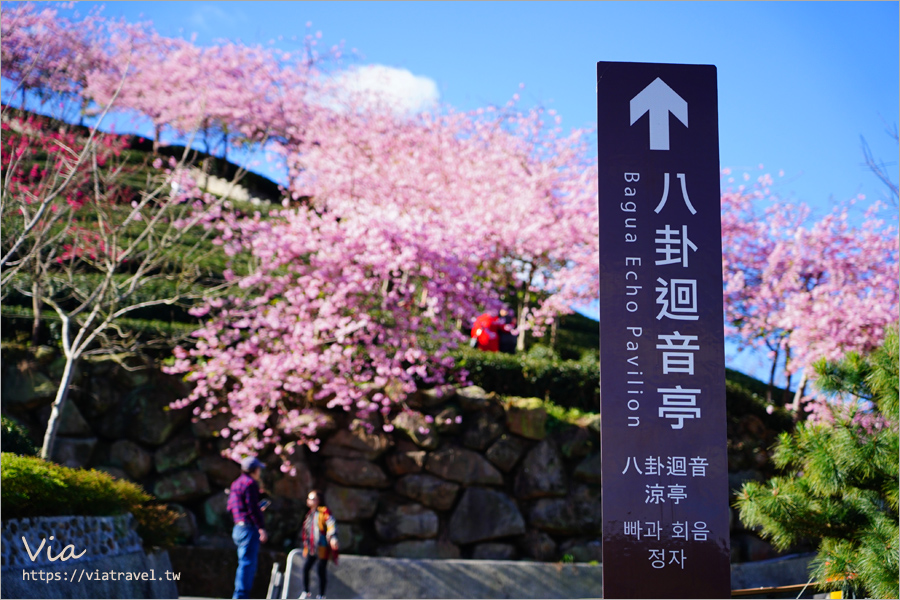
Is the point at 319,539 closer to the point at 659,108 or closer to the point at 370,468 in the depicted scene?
the point at 370,468

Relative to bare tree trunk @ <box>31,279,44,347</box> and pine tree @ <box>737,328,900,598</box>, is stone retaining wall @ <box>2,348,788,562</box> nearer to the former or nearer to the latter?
bare tree trunk @ <box>31,279,44,347</box>

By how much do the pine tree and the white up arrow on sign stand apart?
3.36m

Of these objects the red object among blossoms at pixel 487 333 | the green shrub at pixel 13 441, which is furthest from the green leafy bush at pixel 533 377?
the green shrub at pixel 13 441

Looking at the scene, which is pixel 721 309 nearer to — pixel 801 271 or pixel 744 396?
pixel 744 396

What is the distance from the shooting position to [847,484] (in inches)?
231

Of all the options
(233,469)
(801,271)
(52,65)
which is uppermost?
(52,65)

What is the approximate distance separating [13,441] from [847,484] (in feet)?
24.8

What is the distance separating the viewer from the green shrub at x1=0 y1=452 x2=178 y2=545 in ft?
19.3

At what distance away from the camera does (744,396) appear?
12180mm

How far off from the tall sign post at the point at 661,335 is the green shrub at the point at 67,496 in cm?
467

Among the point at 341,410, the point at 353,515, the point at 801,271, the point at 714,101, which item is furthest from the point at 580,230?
the point at 714,101

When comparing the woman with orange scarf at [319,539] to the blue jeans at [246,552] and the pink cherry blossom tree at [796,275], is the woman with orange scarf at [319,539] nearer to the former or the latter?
the blue jeans at [246,552]

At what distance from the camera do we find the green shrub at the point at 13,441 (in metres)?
7.43

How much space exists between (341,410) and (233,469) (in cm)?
160
